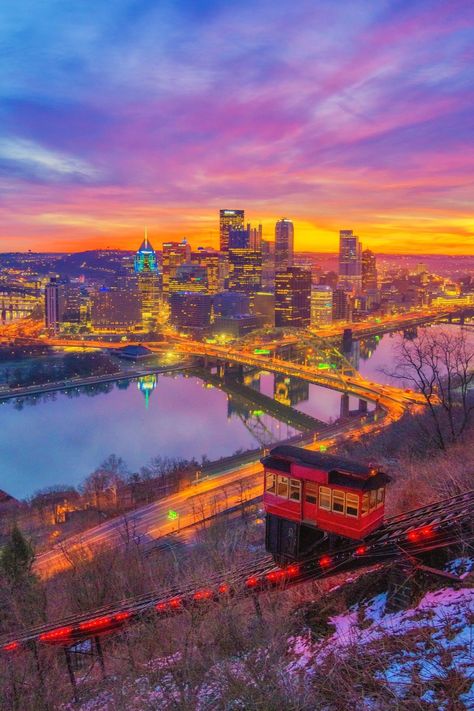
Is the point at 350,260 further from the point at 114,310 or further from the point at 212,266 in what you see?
the point at 114,310

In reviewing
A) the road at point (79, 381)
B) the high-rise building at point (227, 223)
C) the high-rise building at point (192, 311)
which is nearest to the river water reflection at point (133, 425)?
the road at point (79, 381)

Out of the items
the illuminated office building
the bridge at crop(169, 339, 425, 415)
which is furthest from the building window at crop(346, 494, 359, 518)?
the illuminated office building

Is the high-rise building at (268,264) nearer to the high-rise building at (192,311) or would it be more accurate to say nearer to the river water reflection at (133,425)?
the high-rise building at (192,311)

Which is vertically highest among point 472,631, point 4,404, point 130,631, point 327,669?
point 472,631

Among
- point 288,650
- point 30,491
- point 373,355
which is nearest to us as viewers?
point 288,650

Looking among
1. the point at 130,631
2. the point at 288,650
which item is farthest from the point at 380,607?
the point at 130,631

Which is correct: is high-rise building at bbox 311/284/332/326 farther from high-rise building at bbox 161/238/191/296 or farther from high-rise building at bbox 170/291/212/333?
high-rise building at bbox 161/238/191/296

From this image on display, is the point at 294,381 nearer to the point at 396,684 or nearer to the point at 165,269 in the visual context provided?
the point at 396,684
